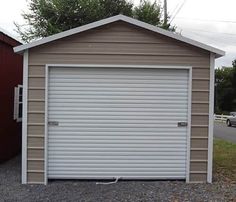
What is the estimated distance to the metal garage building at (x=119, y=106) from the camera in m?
10.8

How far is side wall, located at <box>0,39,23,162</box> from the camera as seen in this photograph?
13353 millimetres

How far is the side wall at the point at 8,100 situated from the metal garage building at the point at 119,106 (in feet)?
9.10

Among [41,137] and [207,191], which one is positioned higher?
[41,137]

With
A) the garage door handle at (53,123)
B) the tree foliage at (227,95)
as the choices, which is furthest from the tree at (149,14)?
the tree foliage at (227,95)

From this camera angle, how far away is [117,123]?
11047 mm

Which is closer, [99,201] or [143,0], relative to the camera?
[99,201]

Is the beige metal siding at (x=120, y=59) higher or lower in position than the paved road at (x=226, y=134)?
higher

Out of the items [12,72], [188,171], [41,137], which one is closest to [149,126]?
[188,171]

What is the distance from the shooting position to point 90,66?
10.8m

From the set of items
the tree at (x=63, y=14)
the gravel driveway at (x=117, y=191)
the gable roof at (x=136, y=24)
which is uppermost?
the tree at (x=63, y=14)

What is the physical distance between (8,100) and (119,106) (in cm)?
428

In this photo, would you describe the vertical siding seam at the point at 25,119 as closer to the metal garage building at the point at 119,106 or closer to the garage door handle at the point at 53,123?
the metal garage building at the point at 119,106

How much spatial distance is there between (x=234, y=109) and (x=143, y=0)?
47.3 meters

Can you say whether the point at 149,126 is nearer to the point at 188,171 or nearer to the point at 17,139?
the point at 188,171
